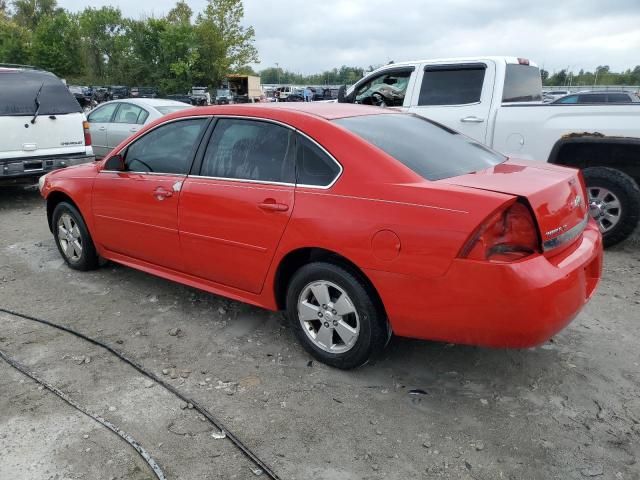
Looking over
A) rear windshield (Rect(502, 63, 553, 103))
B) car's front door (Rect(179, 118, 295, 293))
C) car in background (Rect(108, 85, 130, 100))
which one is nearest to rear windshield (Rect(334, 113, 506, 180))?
car's front door (Rect(179, 118, 295, 293))

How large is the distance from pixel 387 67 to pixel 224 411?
5.44m

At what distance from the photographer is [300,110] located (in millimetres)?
3604

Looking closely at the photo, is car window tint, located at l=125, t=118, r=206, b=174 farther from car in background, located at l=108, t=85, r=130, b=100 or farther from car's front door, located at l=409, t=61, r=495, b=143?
car in background, located at l=108, t=85, r=130, b=100

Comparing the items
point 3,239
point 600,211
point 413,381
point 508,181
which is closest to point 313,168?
A: point 508,181

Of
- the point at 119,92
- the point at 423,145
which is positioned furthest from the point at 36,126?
the point at 119,92

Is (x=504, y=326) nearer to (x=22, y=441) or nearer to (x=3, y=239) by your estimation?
(x=22, y=441)

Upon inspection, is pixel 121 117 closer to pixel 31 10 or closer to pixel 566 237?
pixel 566 237

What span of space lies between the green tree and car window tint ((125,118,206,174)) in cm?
5351

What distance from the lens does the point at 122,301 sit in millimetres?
4520

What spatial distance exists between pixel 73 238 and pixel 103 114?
6.45 metres

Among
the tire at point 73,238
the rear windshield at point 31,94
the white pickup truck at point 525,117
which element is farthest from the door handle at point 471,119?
the rear windshield at point 31,94

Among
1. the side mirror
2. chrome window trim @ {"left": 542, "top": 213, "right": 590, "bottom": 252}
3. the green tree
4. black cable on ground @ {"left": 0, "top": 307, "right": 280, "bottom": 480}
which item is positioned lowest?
black cable on ground @ {"left": 0, "top": 307, "right": 280, "bottom": 480}

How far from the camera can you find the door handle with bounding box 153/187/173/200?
157 inches

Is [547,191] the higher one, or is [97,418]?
[547,191]
